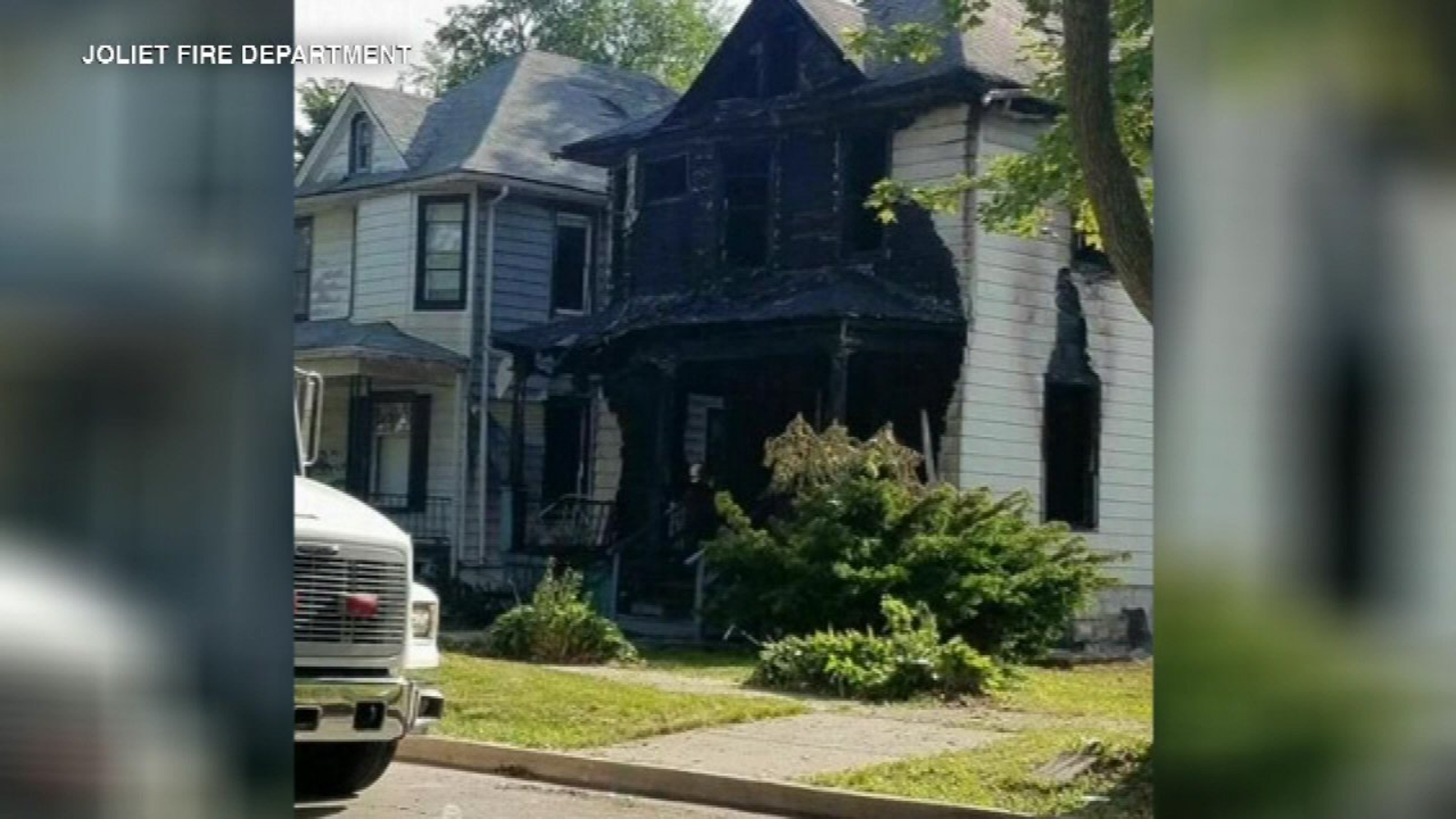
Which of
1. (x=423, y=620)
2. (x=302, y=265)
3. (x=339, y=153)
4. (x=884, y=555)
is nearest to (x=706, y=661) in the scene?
(x=884, y=555)

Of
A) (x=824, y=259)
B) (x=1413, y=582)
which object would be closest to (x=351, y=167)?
(x=824, y=259)

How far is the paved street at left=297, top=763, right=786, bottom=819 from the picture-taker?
5.27 meters

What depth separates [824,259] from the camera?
5.18 meters

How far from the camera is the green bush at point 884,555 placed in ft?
16.6

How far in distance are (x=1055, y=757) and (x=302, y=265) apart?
2.43 metres

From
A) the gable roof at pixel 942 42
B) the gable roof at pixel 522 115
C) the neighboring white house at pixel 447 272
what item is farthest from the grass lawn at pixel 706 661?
the gable roof at pixel 942 42

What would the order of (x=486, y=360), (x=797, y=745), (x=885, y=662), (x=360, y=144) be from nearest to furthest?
(x=885, y=662) → (x=797, y=745) → (x=360, y=144) → (x=486, y=360)

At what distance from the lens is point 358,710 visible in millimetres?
5484

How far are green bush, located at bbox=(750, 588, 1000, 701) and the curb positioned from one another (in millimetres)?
295

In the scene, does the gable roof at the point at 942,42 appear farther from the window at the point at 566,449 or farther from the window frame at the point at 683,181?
the window at the point at 566,449

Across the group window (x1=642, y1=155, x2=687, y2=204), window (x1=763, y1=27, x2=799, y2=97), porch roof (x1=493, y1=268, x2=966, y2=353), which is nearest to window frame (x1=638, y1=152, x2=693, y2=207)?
window (x1=642, y1=155, x2=687, y2=204)

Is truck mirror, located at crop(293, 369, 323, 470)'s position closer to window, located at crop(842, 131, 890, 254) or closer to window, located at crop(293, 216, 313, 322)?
window, located at crop(293, 216, 313, 322)

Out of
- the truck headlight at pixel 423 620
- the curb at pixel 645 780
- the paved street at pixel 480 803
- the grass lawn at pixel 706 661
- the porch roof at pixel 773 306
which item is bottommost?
the paved street at pixel 480 803

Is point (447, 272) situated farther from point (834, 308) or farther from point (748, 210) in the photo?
point (834, 308)
